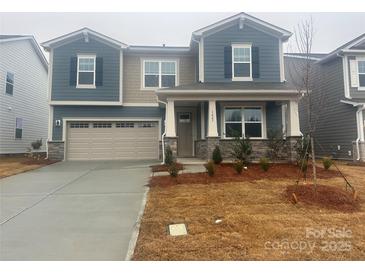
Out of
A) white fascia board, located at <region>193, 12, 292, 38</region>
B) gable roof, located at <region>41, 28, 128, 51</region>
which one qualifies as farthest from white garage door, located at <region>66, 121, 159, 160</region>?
white fascia board, located at <region>193, 12, 292, 38</region>

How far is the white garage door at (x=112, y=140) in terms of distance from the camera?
47.3 feet

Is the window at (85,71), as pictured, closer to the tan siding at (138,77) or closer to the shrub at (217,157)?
the tan siding at (138,77)

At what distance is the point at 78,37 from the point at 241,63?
841 cm

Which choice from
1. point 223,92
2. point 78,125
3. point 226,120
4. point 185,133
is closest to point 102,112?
point 78,125

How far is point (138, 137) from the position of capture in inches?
578

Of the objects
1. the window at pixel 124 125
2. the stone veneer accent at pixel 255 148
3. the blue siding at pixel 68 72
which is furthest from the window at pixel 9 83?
the stone veneer accent at pixel 255 148

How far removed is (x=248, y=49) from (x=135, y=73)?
5.93 metres

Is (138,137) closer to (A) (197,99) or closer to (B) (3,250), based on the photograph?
(A) (197,99)

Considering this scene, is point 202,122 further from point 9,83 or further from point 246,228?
point 9,83

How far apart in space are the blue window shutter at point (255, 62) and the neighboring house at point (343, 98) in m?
1.84

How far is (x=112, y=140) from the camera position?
14570mm

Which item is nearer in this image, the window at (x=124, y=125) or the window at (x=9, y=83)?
the window at (x=124, y=125)

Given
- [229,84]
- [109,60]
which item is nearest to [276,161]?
[229,84]

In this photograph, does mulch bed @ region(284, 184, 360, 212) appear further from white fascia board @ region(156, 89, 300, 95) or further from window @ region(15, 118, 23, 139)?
window @ region(15, 118, 23, 139)
